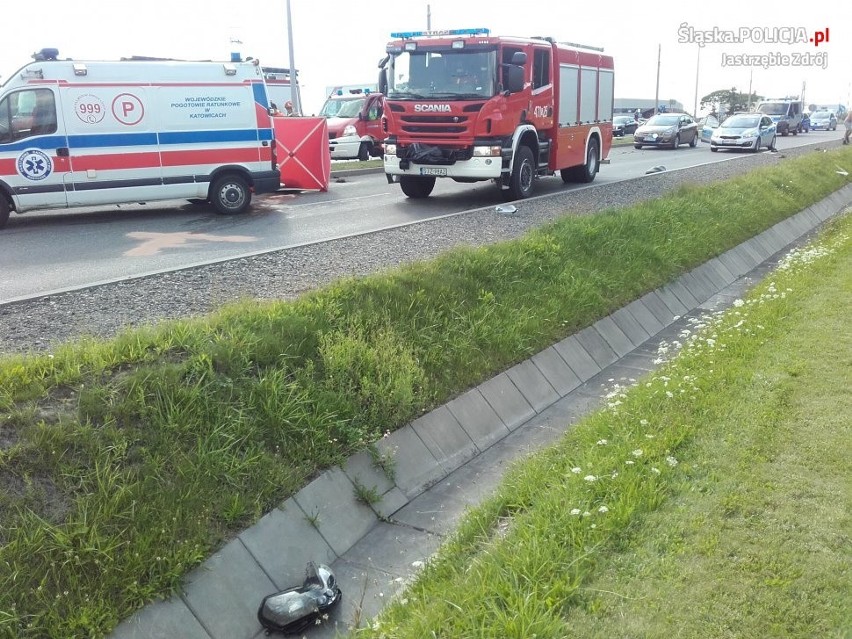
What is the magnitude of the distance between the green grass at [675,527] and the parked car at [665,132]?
109 ft

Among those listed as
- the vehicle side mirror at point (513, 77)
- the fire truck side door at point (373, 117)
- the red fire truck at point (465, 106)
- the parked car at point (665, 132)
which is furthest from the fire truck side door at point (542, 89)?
the parked car at point (665, 132)

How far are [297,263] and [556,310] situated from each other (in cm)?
308

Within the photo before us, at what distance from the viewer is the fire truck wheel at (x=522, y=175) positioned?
1605 centimetres

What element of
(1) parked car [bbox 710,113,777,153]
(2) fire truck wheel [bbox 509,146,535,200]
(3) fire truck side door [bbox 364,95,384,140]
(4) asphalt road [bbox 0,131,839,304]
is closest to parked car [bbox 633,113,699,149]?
(1) parked car [bbox 710,113,777,153]

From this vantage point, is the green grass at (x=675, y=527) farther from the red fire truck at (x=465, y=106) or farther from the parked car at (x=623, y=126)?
the parked car at (x=623, y=126)

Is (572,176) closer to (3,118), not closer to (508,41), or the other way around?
(508,41)

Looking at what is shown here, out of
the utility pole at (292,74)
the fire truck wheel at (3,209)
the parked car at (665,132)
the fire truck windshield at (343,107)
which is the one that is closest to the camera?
the fire truck wheel at (3,209)

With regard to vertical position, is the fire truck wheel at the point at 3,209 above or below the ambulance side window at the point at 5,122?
below

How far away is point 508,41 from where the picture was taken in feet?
49.2

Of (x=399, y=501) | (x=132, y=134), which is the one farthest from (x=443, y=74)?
(x=399, y=501)

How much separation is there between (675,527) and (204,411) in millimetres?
3027

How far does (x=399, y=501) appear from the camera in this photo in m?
5.81

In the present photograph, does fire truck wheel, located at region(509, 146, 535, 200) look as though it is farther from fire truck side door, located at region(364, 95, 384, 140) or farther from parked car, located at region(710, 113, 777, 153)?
parked car, located at region(710, 113, 777, 153)

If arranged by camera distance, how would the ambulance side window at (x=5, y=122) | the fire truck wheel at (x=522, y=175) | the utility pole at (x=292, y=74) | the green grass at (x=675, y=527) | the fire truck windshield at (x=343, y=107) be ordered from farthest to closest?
the utility pole at (x=292, y=74)
the fire truck windshield at (x=343, y=107)
the fire truck wheel at (x=522, y=175)
the ambulance side window at (x=5, y=122)
the green grass at (x=675, y=527)
